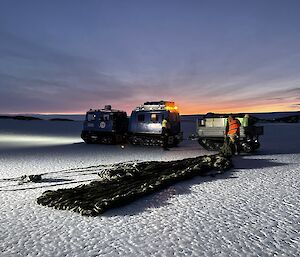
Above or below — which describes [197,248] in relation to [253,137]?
below

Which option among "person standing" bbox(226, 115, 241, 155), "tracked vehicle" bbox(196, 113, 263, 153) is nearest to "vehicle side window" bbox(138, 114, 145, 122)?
"tracked vehicle" bbox(196, 113, 263, 153)

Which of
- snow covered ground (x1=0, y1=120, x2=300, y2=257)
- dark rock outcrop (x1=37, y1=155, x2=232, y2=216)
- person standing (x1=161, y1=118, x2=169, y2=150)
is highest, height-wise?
person standing (x1=161, y1=118, x2=169, y2=150)

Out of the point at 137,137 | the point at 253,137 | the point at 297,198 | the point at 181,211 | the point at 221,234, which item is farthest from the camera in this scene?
the point at 137,137

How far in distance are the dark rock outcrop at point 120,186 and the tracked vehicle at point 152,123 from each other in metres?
7.98

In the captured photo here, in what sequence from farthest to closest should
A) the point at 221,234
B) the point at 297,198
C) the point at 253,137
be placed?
the point at 253,137 → the point at 297,198 → the point at 221,234

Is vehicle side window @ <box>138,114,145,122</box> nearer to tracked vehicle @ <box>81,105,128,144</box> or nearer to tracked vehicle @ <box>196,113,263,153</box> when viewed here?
tracked vehicle @ <box>81,105,128,144</box>

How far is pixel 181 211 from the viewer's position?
5.66m

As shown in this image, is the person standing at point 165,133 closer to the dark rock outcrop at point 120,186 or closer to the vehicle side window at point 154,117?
the vehicle side window at point 154,117

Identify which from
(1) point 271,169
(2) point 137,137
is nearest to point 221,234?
(1) point 271,169

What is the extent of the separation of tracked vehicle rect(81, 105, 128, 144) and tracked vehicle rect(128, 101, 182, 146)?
1115 mm

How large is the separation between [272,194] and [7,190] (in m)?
6.47

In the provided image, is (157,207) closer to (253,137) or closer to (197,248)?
(197,248)

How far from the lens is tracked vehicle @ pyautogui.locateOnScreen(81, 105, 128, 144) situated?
20203 mm

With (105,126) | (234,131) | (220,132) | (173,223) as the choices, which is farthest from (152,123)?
(173,223)
